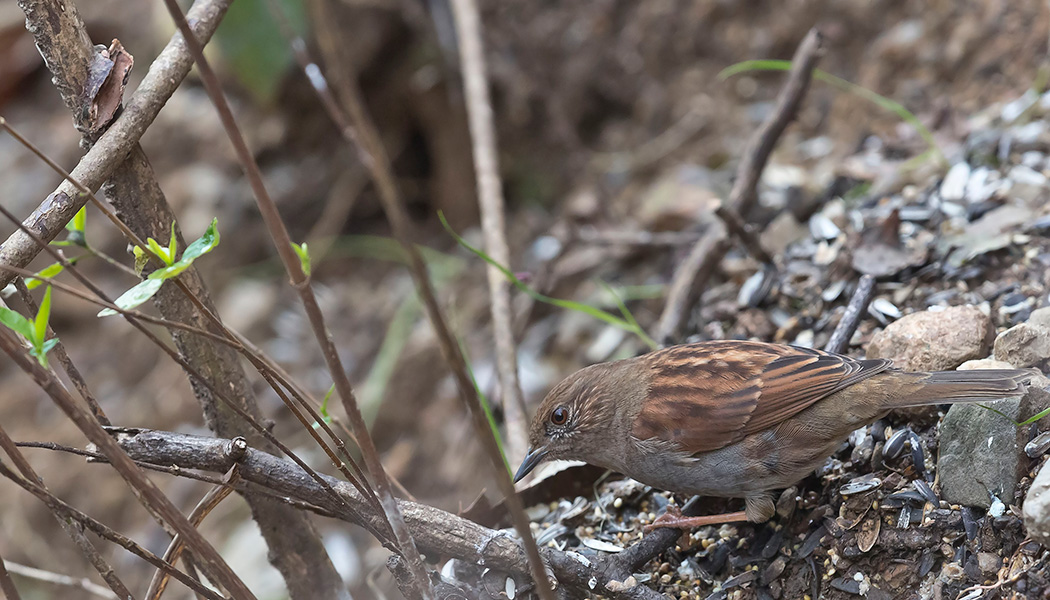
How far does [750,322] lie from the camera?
3879 millimetres

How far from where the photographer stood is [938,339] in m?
3.03

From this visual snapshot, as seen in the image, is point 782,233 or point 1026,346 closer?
point 1026,346

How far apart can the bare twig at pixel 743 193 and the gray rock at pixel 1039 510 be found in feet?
5.96

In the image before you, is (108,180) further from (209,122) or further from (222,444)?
(209,122)

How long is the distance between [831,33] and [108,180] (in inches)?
197

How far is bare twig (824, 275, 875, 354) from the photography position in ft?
10.9

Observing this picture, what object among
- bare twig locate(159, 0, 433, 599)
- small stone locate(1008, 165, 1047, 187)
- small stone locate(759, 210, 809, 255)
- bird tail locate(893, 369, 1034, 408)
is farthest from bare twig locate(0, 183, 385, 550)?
small stone locate(1008, 165, 1047, 187)

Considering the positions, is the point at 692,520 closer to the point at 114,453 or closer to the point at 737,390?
the point at 737,390

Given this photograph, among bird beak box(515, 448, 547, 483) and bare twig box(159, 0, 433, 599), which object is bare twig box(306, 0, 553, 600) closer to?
bare twig box(159, 0, 433, 599)

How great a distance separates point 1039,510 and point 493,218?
10.3 ft

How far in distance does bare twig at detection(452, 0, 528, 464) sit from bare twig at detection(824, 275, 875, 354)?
1335mm

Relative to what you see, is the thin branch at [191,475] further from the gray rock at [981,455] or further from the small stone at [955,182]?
the small stone at [955,182]

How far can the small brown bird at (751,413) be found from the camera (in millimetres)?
2809

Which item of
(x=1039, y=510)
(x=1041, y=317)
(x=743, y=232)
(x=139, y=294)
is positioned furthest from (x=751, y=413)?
(x=139, y=294)
